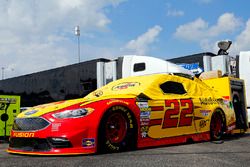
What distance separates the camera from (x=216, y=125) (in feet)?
26.3

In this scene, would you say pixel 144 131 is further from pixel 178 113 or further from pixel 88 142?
pixel 88 142

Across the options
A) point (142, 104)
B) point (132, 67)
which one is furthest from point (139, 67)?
point (142, 104)

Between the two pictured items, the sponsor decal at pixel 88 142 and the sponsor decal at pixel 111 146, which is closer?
the sponsor decal at pixel 88 142

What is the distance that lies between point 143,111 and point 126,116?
16.2 inches

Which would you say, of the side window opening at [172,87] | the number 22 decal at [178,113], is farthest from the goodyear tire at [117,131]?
the side window opening at [172,87]

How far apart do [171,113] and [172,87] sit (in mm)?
765

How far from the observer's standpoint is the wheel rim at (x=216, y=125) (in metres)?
7.88

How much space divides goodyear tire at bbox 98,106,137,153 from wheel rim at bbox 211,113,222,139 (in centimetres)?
267

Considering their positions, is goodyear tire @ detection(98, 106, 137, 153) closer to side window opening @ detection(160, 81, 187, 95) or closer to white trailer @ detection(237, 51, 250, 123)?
side window opening @ detection(160, 81, 187, 95)

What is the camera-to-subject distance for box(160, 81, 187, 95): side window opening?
6.93m

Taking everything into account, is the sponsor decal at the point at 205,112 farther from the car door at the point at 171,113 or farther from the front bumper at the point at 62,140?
the front bumper at the point at 62,140

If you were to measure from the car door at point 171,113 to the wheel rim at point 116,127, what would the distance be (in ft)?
1.96

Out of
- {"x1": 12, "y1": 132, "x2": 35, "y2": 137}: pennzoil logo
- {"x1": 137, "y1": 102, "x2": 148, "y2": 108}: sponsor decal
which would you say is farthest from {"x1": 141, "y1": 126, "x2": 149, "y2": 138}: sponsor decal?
{"x1": 12, "y1": 132, "x2": 35, "y2": 137}: pennzoil logo

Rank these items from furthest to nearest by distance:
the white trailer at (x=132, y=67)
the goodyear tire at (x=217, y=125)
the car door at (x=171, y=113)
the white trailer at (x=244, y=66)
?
1. the white trailer at (x=244, y=66)
2. the white trailer at (x=132, y=67)
3. the goodyear tire at (x=217, y=125)
4. the car door at (x=171, y=113)
